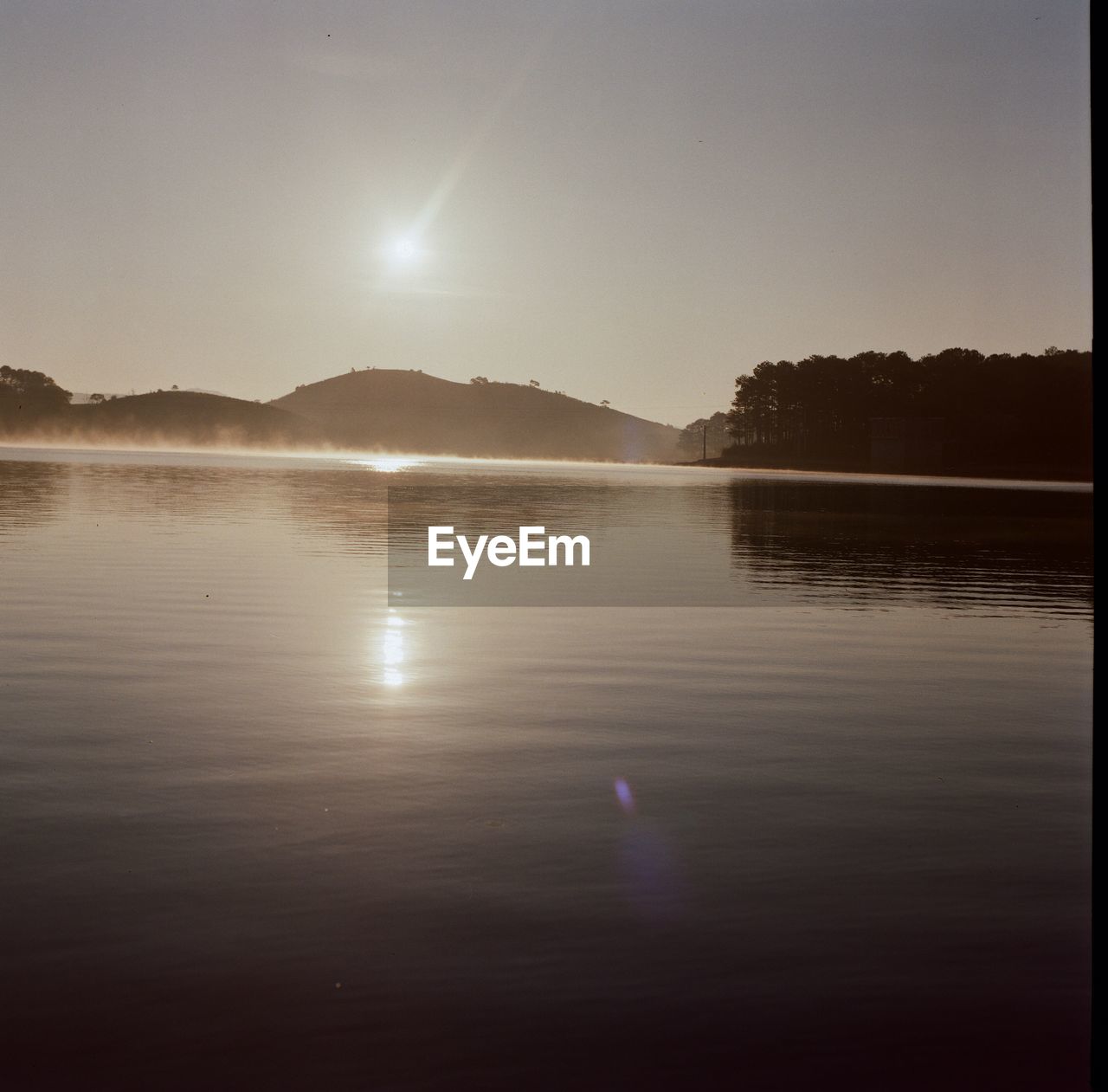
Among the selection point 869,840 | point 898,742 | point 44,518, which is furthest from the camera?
point 44,518

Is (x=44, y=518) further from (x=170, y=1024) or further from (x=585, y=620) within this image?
(x=170, y=1024)

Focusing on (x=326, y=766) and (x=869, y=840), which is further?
(x=326, y=766)

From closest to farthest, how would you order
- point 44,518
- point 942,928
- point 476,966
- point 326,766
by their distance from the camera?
point 476,966, point 942,928, point 326,766, point 44,518

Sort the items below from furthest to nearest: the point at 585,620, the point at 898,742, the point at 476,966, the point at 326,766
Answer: the point at 585,620 < the point at 898,742 < the point at 326,766 < the point at 476,966

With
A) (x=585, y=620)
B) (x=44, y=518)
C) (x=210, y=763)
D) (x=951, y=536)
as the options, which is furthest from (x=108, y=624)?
(x=951, y=536)

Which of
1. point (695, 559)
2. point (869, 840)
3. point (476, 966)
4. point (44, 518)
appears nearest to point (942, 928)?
point (869, 840)

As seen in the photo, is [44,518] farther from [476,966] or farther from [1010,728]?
[476,966]
